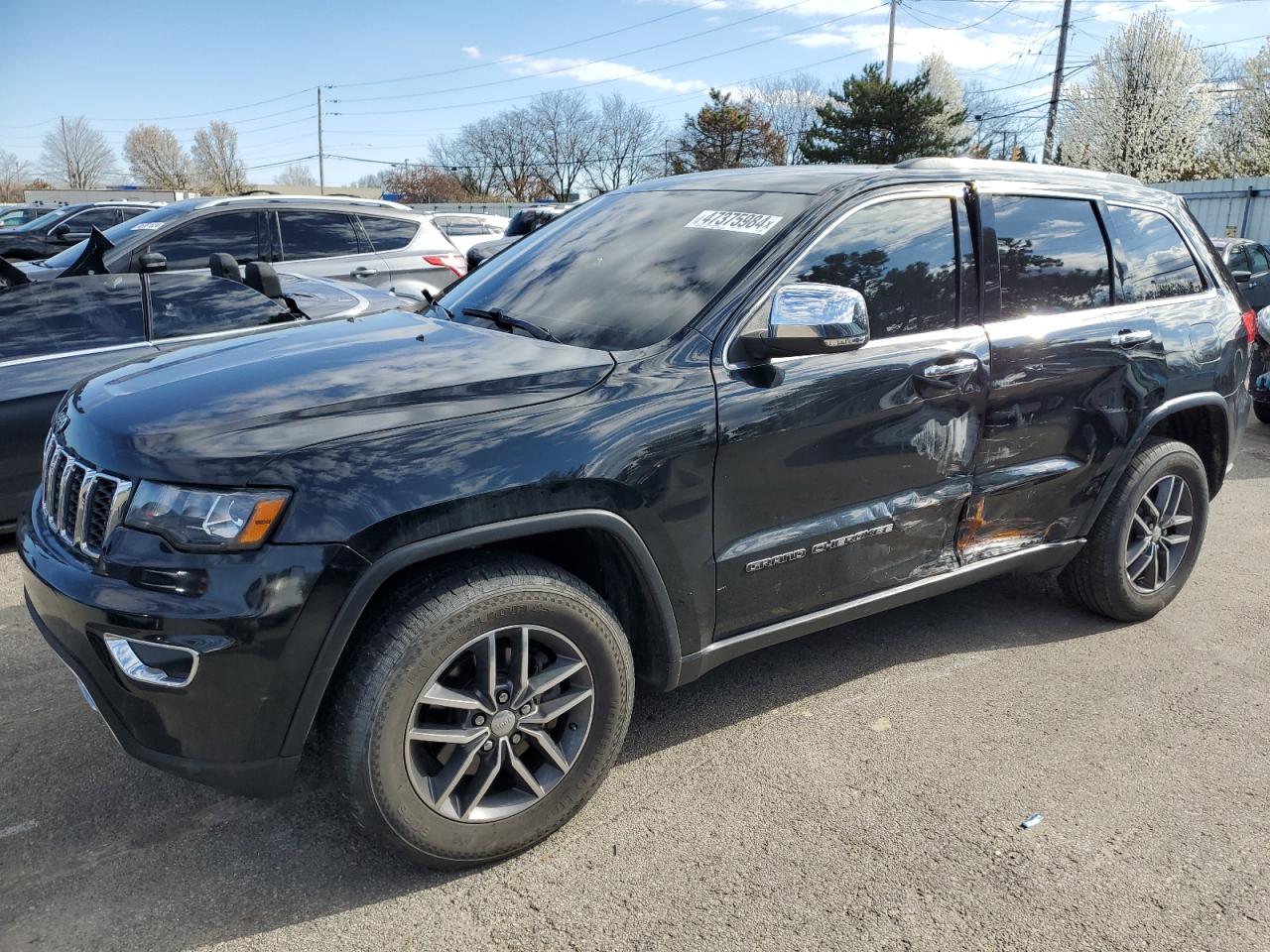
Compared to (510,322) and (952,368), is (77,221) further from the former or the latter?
(952,368)

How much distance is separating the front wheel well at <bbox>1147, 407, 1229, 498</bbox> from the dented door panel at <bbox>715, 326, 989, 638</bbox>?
4.71 feet

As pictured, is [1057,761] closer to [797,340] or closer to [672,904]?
[672,904]

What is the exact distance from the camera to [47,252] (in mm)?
10305

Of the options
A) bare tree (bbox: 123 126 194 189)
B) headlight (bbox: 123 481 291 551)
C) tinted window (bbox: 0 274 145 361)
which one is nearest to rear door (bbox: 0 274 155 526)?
tinted window (bbox: 0 274 145 361)

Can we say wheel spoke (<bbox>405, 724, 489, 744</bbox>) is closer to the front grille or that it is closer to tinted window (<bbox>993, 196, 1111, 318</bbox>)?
the front grille

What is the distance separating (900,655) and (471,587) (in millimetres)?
2163

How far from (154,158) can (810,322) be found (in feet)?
365

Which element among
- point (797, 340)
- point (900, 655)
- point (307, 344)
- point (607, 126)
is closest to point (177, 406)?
point (307, 344)

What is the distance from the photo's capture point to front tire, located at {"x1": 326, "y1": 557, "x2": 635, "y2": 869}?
90.4 inches

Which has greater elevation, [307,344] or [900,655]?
[307,344]

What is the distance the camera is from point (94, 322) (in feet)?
16.4

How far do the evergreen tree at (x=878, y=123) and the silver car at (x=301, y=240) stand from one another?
39.0m

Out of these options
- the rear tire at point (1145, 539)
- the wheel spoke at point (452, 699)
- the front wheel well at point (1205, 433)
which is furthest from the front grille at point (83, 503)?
the front wheel well at point (1205, 433)

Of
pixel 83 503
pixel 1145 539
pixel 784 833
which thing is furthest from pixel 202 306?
pixel 1145 539
